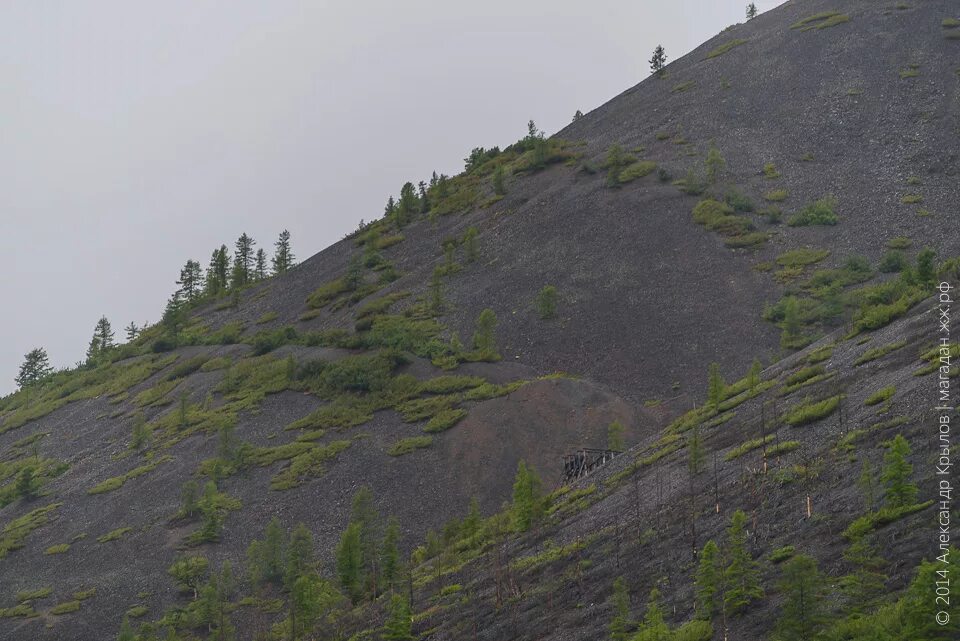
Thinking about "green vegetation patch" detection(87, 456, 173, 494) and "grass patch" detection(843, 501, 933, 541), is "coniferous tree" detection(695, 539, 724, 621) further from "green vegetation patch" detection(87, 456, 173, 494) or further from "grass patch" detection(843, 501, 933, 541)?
"green vegetation patch" detection(87, 456, 173, 494)

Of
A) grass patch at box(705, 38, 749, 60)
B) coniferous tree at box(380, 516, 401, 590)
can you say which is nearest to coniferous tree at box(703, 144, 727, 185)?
grass patch at box(705, 38, 749, 60)

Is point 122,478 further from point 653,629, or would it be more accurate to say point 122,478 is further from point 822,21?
point 822,21

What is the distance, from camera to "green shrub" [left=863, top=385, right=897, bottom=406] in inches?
1788

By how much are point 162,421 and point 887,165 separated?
69.5 metres

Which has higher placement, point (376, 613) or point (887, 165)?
point (887, 165)

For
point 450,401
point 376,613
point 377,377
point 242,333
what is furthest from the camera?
point 242,333

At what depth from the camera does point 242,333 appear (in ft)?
399

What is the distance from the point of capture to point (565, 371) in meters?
90.0

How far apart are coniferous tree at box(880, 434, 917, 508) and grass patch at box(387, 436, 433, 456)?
162ft

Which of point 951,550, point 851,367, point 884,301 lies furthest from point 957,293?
point 951,550

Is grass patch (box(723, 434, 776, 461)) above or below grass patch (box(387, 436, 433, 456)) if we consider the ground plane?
below

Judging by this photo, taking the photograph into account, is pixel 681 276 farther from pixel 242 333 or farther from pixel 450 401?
pixel 242 333

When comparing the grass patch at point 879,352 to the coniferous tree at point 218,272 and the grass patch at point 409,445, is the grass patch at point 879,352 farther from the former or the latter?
the coniferous tree at point 218,272

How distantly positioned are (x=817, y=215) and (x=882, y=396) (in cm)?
6139
